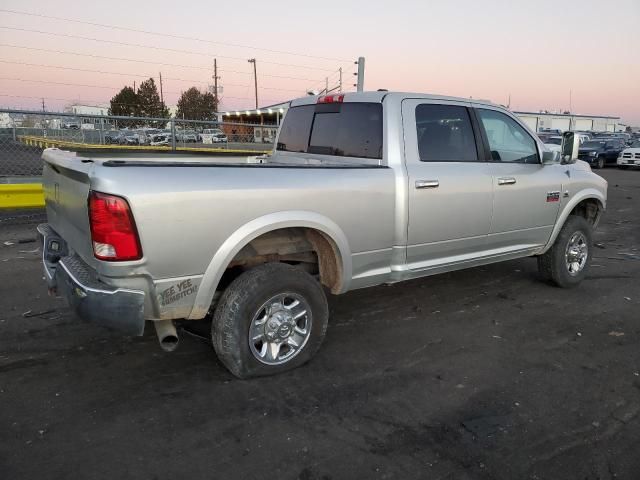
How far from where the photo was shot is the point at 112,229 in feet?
8.87

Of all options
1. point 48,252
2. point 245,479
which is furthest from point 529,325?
point 48,252

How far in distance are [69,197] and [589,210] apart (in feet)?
17.3

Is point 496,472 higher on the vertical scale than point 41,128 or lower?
lower

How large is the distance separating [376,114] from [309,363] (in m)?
1.98

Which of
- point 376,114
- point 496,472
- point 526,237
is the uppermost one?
point 376,114

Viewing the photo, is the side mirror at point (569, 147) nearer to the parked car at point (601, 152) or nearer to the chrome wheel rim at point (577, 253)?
the chrome wheel rim at point (577, 253)

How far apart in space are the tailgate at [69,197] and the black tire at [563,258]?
14.9 feet

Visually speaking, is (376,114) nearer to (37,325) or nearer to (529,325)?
(529,325)

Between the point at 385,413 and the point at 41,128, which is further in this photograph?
the point at 41,128

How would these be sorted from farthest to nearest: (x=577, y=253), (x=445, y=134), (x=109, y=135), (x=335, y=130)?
(x=109, y=135) → (x=577, y=253) → (x=335, y=130) → (x=445, y=134)

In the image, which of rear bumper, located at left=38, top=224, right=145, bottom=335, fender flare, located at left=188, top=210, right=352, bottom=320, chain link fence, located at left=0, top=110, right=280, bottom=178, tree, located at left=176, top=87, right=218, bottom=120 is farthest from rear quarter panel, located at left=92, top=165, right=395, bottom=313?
tree, located at left=176, top=87, right=218, bottom=120

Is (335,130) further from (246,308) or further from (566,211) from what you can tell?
(566,211)

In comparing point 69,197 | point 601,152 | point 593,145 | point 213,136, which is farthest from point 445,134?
point 593,145

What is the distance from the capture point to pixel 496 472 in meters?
2.53
